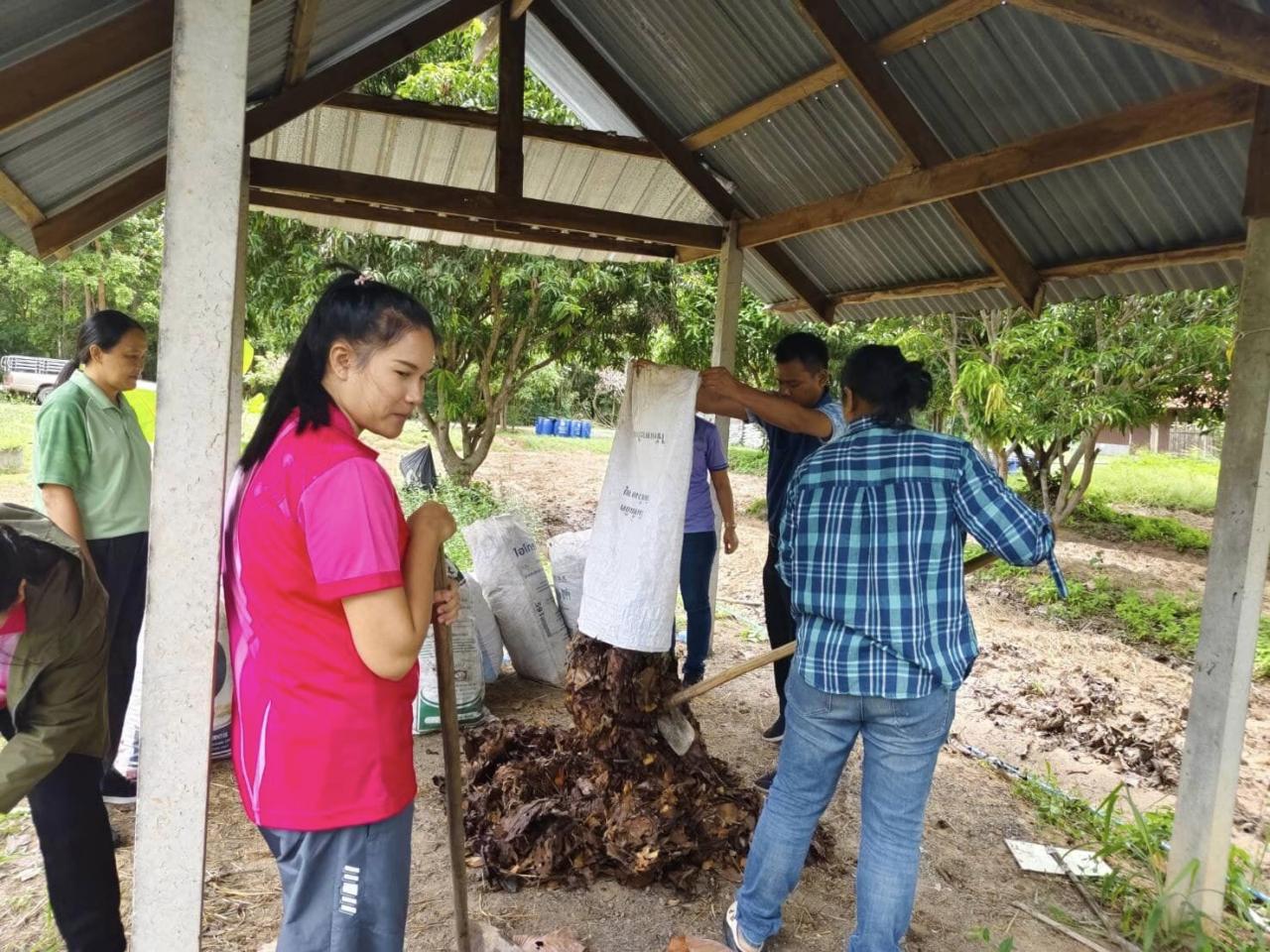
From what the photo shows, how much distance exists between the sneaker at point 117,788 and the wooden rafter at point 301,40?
3.07 meters

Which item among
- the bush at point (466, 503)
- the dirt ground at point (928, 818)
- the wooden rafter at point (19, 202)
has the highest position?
the wooden rafter at point (19, 202)

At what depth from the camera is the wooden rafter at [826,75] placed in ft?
9.25

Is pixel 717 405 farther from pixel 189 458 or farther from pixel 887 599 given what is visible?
pixel 189 458

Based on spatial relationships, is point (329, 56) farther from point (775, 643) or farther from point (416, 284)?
point (416, 284)

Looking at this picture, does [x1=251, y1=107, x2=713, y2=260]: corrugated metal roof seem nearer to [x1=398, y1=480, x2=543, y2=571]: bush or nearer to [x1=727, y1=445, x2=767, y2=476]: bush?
[x1=398, y1=480, x2=543, y2=571]: bush

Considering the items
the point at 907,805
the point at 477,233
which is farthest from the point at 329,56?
the point at 907,805

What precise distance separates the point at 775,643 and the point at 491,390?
648 centimetres

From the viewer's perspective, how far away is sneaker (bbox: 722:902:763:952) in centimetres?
254

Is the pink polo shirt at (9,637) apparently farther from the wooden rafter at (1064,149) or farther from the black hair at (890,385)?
the wooden rafter at (1064,149)

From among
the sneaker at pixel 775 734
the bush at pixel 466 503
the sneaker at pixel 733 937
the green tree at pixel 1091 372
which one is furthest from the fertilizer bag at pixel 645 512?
the green tree at pixel 1091 372

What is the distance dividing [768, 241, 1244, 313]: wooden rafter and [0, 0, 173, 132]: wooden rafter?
361cm

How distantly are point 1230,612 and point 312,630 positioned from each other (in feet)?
9.39

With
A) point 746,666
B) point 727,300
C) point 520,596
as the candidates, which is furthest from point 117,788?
point 727,300

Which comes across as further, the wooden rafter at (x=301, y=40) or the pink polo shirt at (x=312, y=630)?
the wooden rafter at (x=301, y=40)
